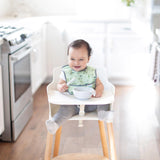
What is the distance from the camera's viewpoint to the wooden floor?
98.1 inches

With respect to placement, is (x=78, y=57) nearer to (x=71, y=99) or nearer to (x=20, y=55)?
(x=71, y=99)

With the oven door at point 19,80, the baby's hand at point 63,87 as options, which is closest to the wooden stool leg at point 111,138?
the baby's hand at point 63,87

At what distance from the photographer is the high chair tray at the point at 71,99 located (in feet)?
6.06

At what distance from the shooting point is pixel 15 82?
2674mm

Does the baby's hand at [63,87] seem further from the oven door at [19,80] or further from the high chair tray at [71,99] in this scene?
the oven door at [19,80]

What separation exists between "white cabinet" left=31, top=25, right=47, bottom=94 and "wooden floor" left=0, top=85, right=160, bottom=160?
0.92 ft

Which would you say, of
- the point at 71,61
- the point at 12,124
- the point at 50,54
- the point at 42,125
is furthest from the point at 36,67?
the point at 71,61

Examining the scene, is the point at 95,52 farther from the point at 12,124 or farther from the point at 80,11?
the point at 12,124

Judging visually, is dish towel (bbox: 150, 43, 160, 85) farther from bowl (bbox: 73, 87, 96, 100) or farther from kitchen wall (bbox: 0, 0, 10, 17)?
kitchen wall (bbox: 0, 0, 10, 17)

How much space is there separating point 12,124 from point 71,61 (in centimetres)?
94

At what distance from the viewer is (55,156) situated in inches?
87.6

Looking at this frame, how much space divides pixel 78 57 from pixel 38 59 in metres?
1.86

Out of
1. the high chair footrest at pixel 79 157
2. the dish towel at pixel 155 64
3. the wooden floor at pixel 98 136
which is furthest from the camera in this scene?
the dish towel at pixel 155 64

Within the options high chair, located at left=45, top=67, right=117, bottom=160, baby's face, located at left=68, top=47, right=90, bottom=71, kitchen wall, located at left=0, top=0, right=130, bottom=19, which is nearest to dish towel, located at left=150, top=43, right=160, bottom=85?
high chair, located at left=45, top=67, right=117, bottom=160
